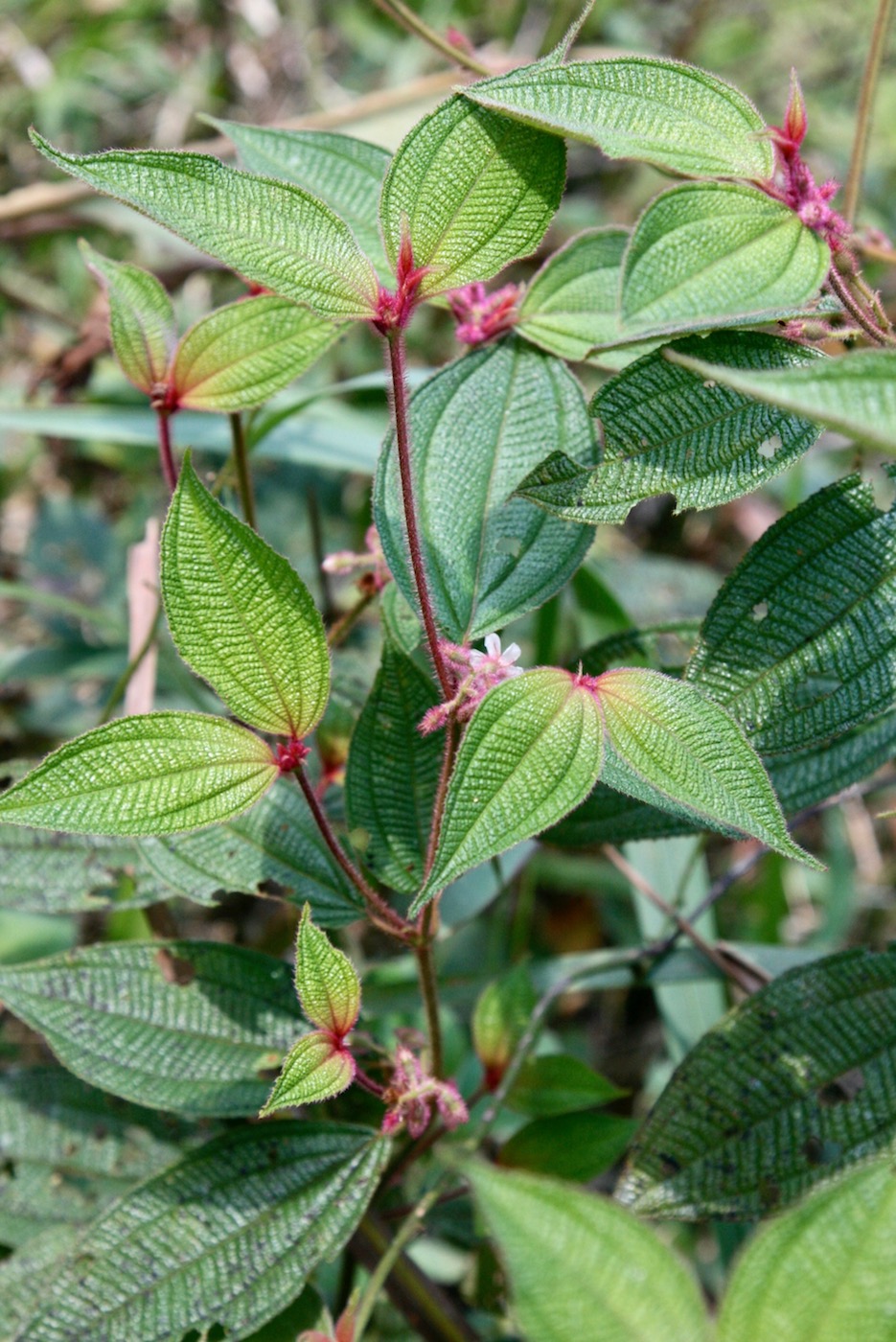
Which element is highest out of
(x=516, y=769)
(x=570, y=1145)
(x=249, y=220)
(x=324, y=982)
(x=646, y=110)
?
(x=646, y=110)

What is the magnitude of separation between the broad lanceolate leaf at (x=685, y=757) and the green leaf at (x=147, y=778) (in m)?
0.21

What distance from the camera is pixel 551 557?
84cm

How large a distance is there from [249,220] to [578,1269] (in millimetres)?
555

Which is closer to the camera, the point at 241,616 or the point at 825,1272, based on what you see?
the point at 825,1272

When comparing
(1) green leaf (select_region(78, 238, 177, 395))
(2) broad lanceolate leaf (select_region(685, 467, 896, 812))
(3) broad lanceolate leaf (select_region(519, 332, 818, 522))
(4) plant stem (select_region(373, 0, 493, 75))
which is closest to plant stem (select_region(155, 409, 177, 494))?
(1) green leaf (select_region(78, 238, 177, 395))

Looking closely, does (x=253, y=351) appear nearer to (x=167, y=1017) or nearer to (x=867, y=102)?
(x=167, y=1017)

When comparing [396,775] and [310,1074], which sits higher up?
[396,775]

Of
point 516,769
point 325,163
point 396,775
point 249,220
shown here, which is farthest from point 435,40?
point 516,769

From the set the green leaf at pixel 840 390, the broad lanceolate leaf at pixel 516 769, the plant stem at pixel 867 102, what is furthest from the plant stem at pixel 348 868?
the plant stem at pixel 867 102

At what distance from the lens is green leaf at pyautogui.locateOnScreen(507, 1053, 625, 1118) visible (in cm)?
102

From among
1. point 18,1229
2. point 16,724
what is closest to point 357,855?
point 18,1229

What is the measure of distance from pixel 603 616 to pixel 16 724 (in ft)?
2.97

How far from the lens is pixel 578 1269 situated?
489 mm

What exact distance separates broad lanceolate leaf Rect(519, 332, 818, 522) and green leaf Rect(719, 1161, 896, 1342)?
1.29 ft
